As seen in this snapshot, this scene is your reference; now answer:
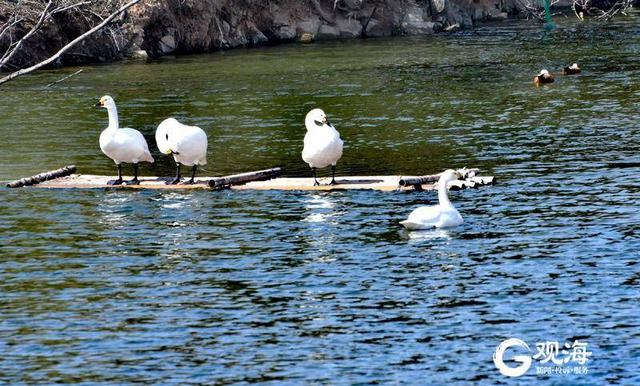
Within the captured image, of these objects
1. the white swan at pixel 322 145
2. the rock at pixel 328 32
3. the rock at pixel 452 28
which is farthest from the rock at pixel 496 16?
the white swan at pixel 322 145

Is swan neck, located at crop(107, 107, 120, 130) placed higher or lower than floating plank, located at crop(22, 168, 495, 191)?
higher

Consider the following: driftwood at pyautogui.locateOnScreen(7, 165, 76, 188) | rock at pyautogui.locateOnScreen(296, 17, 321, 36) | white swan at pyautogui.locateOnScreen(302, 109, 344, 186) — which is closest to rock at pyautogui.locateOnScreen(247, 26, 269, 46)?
rock at pyautogui.locateOnScreen(296, 17, 321, 36)

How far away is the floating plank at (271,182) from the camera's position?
29.3 m

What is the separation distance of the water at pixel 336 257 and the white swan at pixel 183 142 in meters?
1.28

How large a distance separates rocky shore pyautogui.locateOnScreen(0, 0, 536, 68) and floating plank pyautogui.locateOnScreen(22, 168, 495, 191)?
35.5 metres

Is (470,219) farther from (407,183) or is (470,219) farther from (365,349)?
(365,349)

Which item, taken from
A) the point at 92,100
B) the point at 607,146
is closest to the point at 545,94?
the point at 607,146

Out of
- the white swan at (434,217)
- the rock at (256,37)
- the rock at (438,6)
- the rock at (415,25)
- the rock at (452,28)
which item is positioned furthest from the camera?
the rock at (438,6)

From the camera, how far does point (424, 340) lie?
17859 mm

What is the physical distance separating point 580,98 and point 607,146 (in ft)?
40.5

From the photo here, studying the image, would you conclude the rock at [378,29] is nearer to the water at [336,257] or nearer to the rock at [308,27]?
the rock at [308,27]

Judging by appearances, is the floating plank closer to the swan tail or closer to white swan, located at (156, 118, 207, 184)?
white swan, located at (156, 118, 207, 184)

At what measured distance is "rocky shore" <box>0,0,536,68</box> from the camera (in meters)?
73.1

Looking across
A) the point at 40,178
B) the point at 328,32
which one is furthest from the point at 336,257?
the point at 328,32
